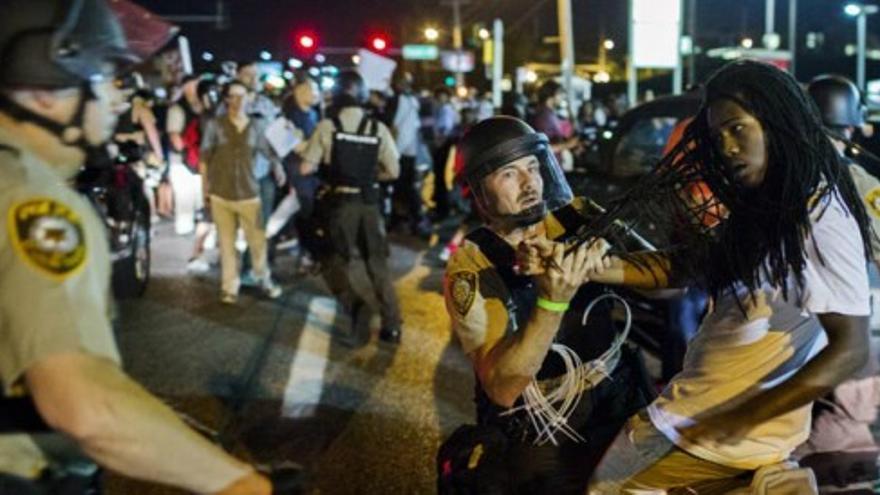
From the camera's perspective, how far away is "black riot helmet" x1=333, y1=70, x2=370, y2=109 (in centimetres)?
790

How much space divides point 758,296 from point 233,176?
693 centimetres

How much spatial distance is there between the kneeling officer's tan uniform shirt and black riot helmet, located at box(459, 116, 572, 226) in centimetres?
142

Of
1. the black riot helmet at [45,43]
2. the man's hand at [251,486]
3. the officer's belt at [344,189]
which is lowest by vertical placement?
the officer's belt at [344,189]

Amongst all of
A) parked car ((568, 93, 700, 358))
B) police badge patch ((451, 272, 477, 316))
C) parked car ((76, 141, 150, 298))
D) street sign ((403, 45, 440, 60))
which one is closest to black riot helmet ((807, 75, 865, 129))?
parked car ((568, 93, 700, 358))

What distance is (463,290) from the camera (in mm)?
2781

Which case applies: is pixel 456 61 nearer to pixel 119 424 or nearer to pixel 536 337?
pixel 536 337

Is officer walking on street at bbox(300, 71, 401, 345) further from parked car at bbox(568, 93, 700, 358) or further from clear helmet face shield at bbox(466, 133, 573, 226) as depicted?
clear helmet face shield at bbox(466, 133, 573, 226)

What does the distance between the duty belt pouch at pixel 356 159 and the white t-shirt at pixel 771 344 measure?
17.8 feet

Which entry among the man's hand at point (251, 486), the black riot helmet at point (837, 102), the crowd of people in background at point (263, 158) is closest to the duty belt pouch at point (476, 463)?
the man's hand at point (251, 486)

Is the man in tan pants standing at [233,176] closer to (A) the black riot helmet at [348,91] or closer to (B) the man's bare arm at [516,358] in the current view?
(A) the black riot helmet at [348,91]

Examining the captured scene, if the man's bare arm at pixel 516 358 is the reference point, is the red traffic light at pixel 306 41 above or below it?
above

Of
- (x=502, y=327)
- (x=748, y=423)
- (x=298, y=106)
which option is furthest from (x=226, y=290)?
(x=748, y=423)

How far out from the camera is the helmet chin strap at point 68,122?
1894 mm

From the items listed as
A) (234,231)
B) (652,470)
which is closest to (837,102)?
(652,470)
